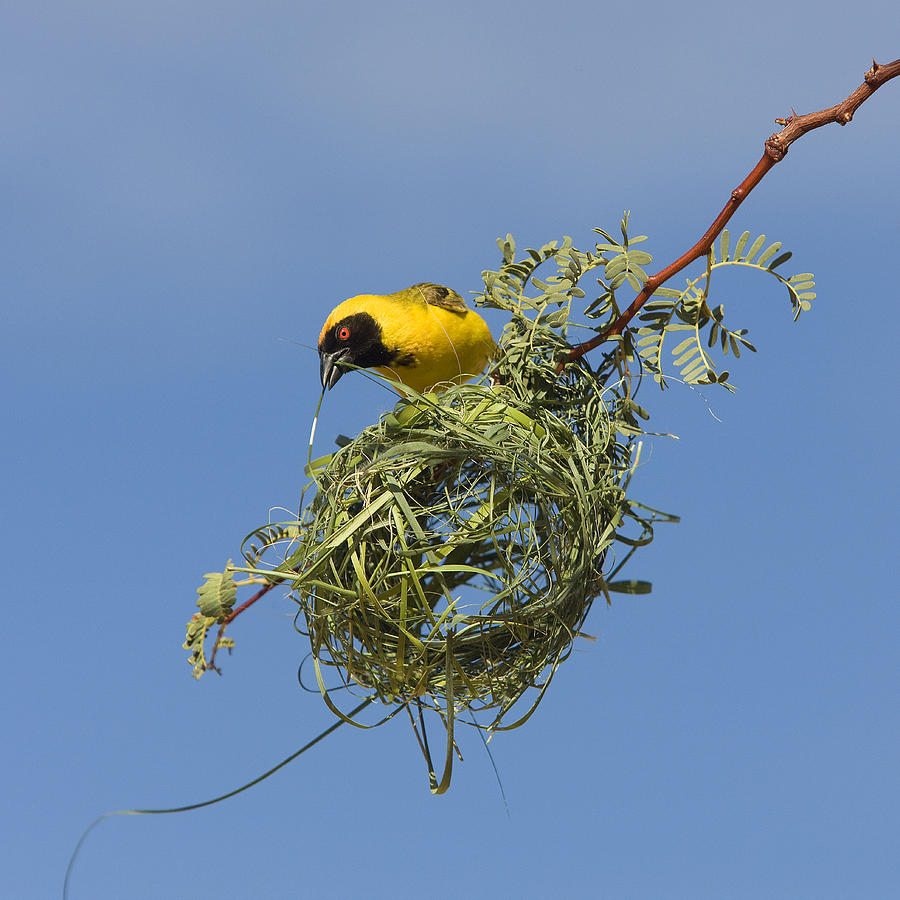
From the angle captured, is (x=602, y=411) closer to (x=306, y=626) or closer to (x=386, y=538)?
(x=386, y=538)

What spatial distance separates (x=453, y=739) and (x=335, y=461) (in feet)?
2.09

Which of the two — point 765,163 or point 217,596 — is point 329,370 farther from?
point 765,163

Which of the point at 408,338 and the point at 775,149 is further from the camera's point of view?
the point at 408,338

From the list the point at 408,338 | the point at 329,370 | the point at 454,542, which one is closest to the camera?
the point at 454,542

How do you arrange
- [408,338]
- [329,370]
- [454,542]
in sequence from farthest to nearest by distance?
[408,338]
[329,370]
[454,542]

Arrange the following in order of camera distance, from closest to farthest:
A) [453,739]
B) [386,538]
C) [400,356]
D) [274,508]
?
[453,739] → [386,538] → [274,508] → [400,356]

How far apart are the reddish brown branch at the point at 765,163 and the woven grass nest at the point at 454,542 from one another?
0.25 m

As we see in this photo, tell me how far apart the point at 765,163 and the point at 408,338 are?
3.61ft

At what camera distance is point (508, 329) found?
2.40 meters

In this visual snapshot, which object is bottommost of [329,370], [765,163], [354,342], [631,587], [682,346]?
[631,587]

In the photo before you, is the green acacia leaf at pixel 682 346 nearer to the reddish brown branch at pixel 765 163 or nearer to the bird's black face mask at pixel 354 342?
the reddish brown branch at pixel 765 163

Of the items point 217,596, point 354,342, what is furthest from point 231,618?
point 354,342

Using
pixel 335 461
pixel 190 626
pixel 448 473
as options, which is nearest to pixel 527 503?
pixel 448 473

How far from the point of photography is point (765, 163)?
2135mm
